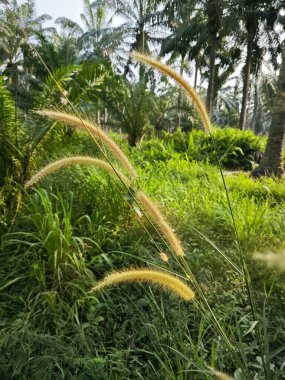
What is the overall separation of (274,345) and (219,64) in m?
19.5

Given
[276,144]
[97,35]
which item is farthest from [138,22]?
[276,144]

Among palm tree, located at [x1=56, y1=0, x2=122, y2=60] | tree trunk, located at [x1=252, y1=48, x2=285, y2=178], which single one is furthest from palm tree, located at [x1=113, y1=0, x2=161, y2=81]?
tree trunk, located at [x1=252, y1=48, x2=285, y2=178]

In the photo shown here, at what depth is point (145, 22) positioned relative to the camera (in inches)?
683

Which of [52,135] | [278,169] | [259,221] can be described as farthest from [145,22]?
[259,221]

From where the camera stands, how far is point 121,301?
188 centimetres

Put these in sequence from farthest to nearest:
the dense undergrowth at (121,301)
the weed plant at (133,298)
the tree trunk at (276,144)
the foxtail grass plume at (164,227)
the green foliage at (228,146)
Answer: the green foliage at (228,146) < the tree trunk at (276,144) < the dense undergrowth at (121,301) < the weed plant at (133,298) < the foxtail grass plume at (164,227)

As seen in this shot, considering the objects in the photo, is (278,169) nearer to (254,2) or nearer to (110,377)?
(110,377)

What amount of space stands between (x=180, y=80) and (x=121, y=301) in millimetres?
1373

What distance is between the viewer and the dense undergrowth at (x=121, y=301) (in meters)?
1.41

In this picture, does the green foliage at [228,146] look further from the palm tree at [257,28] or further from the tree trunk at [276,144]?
the palm tree at [257,28]

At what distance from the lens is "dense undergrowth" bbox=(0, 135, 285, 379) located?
4.63 ft

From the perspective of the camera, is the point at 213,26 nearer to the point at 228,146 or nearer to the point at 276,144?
the point at 228,146

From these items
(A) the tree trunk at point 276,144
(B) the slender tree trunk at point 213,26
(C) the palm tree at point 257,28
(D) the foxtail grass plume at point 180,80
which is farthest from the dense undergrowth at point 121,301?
(C) the palm tree at point 257,28

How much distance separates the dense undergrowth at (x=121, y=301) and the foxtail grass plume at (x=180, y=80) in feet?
1.50
